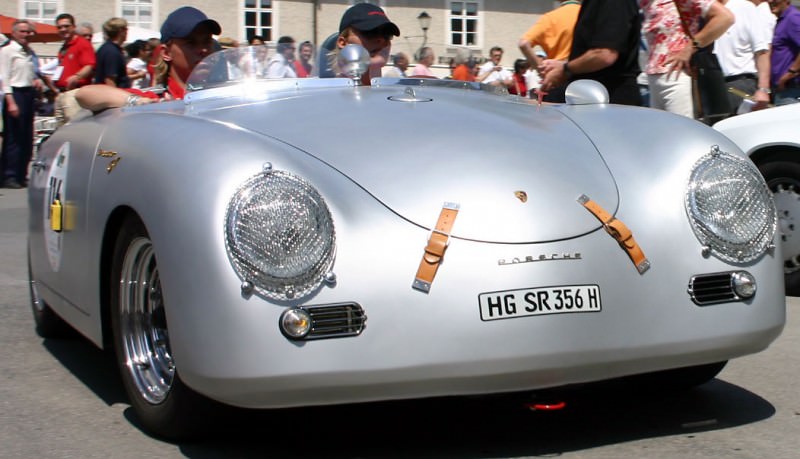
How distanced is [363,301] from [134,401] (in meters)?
1.01

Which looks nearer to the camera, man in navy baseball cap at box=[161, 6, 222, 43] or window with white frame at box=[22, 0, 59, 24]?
man in navy baseball cap at box=[161, 6, 222, 43]

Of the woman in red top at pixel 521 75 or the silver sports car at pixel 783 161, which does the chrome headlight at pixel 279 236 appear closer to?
the silver sports car at pixel 783 161

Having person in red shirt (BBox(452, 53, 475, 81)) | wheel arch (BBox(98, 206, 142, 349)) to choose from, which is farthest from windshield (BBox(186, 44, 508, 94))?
person in red shirt (BBox(452, 53, 475, 81))

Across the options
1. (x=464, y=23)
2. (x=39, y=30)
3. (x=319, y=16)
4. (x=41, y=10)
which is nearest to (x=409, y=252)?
Answer: (x=39, y=30)

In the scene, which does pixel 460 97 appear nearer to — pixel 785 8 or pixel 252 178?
pixel 252 178

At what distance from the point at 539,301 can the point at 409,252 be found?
0.36 meters

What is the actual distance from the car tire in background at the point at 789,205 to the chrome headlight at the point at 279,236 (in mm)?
3492

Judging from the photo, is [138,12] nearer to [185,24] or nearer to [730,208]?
[185,24]

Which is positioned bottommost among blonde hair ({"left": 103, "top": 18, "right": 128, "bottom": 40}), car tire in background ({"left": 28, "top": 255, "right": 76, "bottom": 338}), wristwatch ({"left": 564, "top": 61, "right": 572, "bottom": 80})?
car tire in background ({"left": 28, "top": 255, "right": 76, "bottom": 338})

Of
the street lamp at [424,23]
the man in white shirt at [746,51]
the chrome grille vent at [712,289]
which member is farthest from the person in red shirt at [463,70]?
the street lamp at [424,23]

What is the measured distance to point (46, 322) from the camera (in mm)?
5117

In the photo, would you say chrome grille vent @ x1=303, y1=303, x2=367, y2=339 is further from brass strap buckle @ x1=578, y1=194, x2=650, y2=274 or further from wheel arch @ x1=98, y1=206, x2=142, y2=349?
wheel arch @ x1=98, y1=206, x2=142, y2=349

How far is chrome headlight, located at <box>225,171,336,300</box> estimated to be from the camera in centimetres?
301

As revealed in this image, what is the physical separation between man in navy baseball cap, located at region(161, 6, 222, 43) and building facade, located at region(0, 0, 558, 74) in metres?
26.4
